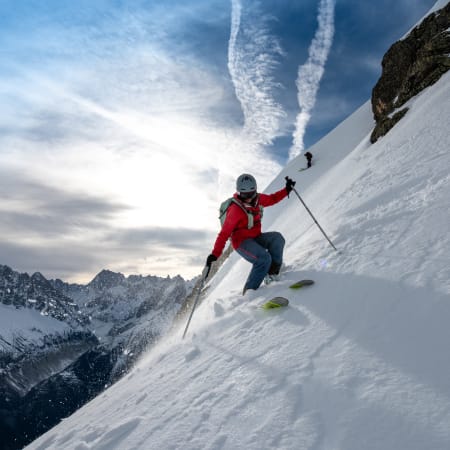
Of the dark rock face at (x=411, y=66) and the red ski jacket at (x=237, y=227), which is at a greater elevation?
the dark rock face at (x=411, y=66)

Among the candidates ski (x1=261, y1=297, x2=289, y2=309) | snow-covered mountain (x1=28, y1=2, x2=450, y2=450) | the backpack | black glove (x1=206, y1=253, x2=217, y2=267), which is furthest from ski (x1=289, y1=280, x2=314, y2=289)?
the backpack

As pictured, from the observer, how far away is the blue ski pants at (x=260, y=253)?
6.74m

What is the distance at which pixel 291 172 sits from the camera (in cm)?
2827

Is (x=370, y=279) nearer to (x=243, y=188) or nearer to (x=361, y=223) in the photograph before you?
(x=361, y=223)

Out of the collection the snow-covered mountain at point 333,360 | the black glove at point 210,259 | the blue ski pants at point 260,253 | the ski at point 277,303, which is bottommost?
the snow-covered mountain at point 333,360

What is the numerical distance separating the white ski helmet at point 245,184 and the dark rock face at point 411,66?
11375 mm

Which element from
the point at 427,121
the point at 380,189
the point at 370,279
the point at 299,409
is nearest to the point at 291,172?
the point at 427,121

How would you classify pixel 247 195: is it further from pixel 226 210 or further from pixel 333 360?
pixel 333 360

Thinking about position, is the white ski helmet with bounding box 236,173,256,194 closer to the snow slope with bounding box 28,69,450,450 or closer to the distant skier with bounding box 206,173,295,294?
the distant skier with bounding box 206,173,295,294

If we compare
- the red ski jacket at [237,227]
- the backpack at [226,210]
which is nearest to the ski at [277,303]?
the red ski jacket at [237,227]

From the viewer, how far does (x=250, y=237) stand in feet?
23.6

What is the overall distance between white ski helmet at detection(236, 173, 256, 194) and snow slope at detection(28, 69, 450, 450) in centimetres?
180

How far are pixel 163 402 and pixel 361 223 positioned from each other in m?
4.55

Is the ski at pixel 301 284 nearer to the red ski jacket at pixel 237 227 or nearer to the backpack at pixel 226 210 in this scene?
the red ski jacket at pixel 237 227
